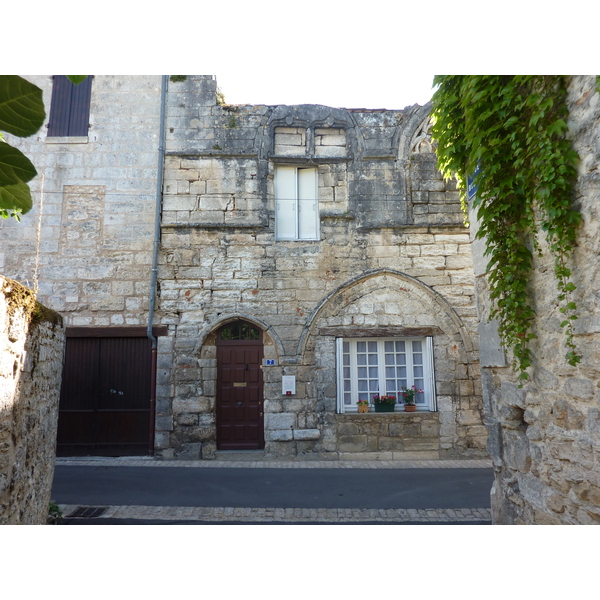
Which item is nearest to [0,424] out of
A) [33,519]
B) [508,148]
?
[33,519]

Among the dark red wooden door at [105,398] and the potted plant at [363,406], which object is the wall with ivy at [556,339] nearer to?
the potted plant at [363,406]

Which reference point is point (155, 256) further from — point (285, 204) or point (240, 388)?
point (240, 388)

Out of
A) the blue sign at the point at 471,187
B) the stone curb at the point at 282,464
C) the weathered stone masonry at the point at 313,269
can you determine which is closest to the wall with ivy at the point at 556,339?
the blue sign at the point at 471,187

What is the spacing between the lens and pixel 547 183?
2627mm

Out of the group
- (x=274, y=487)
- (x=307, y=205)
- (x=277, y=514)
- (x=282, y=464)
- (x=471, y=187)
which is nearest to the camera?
(x=471, y=187)

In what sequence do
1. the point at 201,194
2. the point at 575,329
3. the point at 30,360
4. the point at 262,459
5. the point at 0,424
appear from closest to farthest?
the point at 575,329, the point at 0,424, the point at 30,360, the point at 262,459, the point at 201,194

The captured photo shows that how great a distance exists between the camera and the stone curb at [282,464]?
22.8 feet

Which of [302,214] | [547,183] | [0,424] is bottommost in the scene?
[0,424]

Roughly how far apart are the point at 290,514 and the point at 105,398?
4435 mm

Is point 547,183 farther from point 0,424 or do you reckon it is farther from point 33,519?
point 33,519

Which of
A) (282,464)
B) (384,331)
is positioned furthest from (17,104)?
(384,331)

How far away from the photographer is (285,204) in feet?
27.3

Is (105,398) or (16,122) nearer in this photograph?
(16,122)

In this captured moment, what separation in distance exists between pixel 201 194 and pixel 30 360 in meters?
5.23
